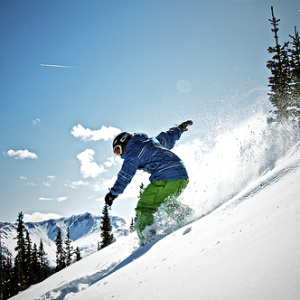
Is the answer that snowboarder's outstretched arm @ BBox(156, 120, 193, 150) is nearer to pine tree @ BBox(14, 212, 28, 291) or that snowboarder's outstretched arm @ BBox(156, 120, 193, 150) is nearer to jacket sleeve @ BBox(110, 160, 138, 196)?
jacket sleeve @ BBox(110, 160, 138, 196)

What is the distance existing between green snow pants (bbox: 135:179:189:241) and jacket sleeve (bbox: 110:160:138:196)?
0.49 meters

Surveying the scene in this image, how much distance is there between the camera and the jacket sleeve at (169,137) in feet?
18.5

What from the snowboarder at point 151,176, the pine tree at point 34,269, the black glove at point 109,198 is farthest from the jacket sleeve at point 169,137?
the pine tree at point 34,269

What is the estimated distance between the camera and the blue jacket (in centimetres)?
431

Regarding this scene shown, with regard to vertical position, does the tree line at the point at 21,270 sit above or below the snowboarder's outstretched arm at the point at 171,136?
below

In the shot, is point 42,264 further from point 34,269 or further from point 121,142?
point 121,142

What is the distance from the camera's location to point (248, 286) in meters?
0.87

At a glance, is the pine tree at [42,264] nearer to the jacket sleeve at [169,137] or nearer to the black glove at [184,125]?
the jacket sleeve at [169,137]

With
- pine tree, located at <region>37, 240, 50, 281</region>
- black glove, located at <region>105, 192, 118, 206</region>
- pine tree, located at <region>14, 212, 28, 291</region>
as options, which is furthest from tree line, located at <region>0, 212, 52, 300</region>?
black glove, located at <region>105, 192, 118, 206</region>

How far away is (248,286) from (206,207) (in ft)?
11.3

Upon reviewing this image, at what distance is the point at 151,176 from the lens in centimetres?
445

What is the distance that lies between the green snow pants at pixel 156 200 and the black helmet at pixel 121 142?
1.08 metres

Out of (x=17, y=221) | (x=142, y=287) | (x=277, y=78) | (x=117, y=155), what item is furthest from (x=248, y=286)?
(x=17, y=221)

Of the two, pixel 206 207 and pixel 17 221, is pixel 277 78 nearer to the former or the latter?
pixel 206 207
